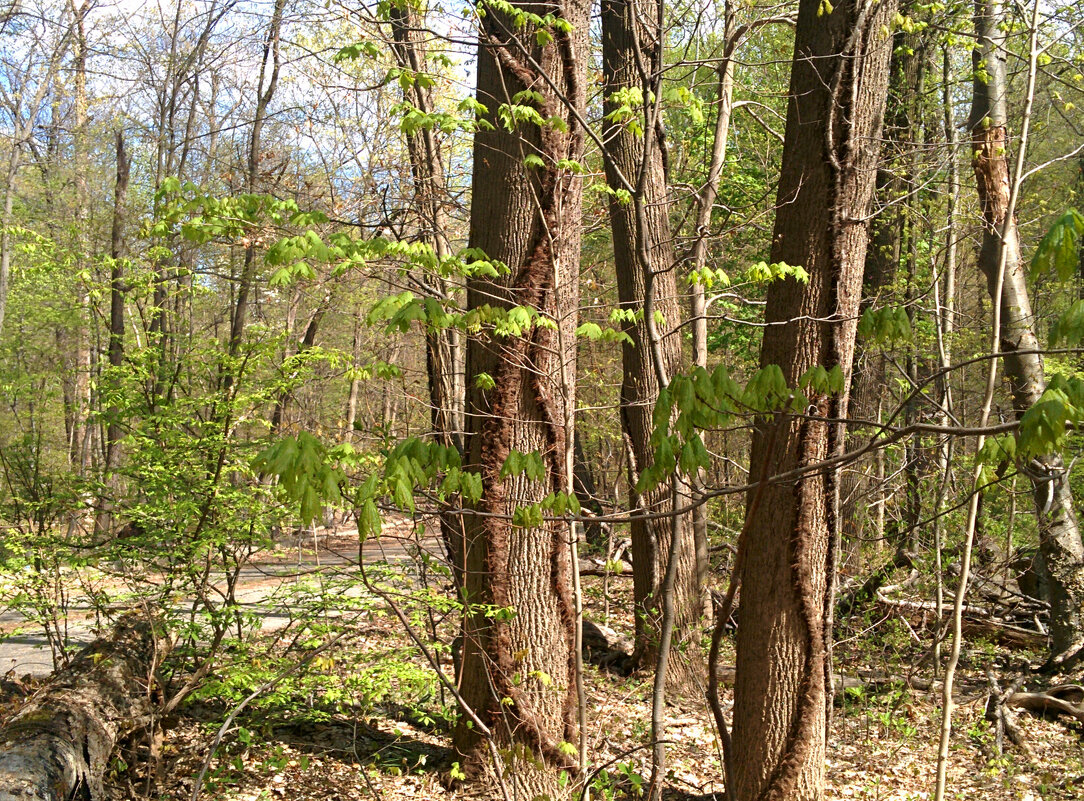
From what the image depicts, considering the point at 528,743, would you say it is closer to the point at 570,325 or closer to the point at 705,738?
the point at 705,738

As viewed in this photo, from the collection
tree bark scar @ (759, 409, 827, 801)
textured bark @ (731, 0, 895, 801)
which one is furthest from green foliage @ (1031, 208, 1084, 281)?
tree bark scar @ (759, 409, 827, 801)

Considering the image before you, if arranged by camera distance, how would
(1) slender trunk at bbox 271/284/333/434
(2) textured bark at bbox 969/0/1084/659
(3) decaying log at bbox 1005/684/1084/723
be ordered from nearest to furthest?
(1) slender trunk at bbox 271/284/333/434 → (3) decaying log at bbox 1005/684/1084/723 → (2) textured bark at bbox 969/0/1084/659

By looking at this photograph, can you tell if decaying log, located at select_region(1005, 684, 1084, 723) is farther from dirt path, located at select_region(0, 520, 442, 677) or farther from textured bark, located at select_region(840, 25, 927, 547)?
dirt path, located at select_region(0, 520, 442, 677)

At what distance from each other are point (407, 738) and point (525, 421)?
2.66 m

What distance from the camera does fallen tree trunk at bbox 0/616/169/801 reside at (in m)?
3.97

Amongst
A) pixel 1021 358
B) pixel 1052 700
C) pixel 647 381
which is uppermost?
pixel 1021 358

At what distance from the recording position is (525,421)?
188 inches

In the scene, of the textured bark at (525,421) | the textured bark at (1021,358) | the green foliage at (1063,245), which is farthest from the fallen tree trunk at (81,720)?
the textured bark at (1021,358)

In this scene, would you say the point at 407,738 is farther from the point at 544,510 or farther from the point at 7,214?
the point at 7,214

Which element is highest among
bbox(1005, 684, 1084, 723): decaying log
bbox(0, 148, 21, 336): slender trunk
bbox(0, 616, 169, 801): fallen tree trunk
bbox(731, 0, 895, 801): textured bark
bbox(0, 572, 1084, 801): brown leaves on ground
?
bbox(0, 148, 21, 336): slender trunk

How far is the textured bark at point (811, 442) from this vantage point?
170 inches

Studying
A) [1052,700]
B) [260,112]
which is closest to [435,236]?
[1052,700]

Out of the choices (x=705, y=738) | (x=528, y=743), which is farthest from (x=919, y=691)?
(x=528, y=743)

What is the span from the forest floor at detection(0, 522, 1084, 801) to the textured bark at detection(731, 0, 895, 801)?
65cm
